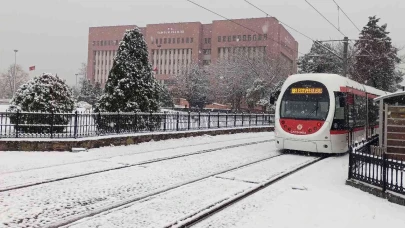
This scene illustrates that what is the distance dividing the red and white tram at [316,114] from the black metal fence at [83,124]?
20.3 ft

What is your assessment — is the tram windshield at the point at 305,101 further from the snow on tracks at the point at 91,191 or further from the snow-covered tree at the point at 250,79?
the snow-covered tree at the point at 250,79

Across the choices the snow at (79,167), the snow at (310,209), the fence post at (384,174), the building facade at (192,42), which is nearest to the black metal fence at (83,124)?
the snow at (79,167)

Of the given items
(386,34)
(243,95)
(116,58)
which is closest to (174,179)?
(116,58)

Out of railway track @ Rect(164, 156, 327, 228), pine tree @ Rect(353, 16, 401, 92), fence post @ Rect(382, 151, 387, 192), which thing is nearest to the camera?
railway track @ Rect(164, 156, 327, 228)

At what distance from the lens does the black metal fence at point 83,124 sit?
12805 millimetres

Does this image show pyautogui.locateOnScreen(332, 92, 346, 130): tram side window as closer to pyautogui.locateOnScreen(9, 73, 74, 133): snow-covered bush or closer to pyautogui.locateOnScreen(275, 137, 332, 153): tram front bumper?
pyautogui.locateOnScreen(275, 137, 332, 153): tram front bumper

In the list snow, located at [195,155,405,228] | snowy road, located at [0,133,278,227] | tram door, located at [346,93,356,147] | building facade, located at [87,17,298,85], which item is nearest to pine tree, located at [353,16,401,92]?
tram door, located at [346,93,356,147]

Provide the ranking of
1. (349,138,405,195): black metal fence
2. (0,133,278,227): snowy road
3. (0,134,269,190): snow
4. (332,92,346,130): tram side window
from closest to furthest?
(0,133,278,227): snowy road, (349,138,405,195): black metal fence, (0,134,269,190): snow, (332,92,346,130): tram side window

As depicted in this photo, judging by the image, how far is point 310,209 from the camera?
6.41m

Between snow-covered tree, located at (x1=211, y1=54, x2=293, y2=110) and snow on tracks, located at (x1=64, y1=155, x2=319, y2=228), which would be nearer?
snow on tracks, located at (x1=64, y1=155, x2=319, y2=228)

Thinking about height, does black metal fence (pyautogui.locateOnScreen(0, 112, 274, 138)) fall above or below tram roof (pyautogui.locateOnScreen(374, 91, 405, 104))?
below

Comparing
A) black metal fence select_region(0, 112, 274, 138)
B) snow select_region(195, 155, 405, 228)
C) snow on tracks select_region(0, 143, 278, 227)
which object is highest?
black metal fence select_region(0, 112, 274, 138)

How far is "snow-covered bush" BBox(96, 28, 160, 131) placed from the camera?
56.5ft

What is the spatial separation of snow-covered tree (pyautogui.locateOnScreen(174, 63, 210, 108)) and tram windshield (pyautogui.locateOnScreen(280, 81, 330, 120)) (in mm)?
45959
